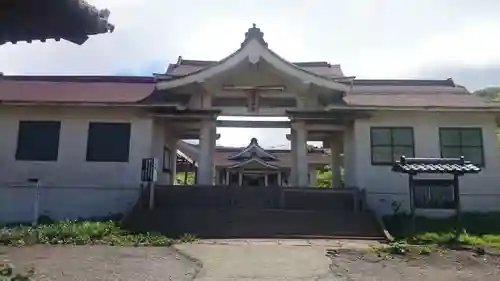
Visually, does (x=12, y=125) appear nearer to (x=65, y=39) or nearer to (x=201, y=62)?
(x=201, y=62)

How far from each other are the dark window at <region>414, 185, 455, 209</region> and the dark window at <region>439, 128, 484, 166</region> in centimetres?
153

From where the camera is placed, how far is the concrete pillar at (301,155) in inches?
696

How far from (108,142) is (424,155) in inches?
429

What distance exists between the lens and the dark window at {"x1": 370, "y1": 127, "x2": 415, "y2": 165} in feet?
55.2

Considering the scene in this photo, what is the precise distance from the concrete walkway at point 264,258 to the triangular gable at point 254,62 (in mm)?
7020

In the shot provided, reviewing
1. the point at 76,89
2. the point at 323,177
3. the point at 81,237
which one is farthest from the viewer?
the point at 323,177

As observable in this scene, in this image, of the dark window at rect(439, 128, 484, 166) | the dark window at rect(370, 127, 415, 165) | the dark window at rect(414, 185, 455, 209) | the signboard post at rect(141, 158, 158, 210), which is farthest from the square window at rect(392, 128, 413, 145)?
the signboard post at rect(141, 158, 158, 210)

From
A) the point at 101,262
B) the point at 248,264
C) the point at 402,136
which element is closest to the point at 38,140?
the point at 101,262

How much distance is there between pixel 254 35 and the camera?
17625 mm

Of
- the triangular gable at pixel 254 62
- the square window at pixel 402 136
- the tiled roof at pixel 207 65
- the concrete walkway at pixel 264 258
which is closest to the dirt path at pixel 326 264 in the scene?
the concrete walkway at pixel 264 258

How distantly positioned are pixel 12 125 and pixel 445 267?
14.6 meters

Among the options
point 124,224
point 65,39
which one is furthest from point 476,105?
point 65,39

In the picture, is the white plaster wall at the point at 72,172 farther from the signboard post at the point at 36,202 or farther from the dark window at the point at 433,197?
the dark window at the point at 433,197

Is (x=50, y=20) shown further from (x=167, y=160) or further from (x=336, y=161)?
(x=336, y=161)
